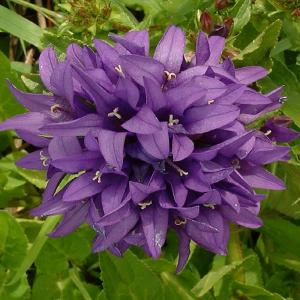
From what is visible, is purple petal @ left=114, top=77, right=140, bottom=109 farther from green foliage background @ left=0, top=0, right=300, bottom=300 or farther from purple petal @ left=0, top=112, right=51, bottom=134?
green foliage background @ left=0, top=0, right=300, bottom=300

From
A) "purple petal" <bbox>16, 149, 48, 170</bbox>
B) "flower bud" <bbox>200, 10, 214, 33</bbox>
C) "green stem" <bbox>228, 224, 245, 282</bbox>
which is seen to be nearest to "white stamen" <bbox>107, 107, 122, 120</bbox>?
"purple petal" <bbox>16, 149, 48, 170</bbox>

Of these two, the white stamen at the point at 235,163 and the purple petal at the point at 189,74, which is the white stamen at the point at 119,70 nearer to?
the purple petal at the point at 189,74

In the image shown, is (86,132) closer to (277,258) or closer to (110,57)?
(110,57)

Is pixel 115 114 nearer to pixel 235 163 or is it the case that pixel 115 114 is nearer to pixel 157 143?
pixel 157 143

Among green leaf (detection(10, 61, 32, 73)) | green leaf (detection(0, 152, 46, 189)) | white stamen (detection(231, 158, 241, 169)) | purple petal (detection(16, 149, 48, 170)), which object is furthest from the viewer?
green leaf (detection(10, 61, 32, 73))

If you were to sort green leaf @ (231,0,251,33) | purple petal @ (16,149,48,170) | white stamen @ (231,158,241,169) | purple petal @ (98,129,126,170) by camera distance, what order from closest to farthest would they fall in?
purple petal @ (98,129,126,170) < white stamen @ (231,158,241,169) < purple petal @ (16,149,48,170) < green leaf @ (231,0,251,33)

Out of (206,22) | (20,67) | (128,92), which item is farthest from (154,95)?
(20,67)

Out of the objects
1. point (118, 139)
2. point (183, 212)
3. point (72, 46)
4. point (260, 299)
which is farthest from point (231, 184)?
point (260, 299)
